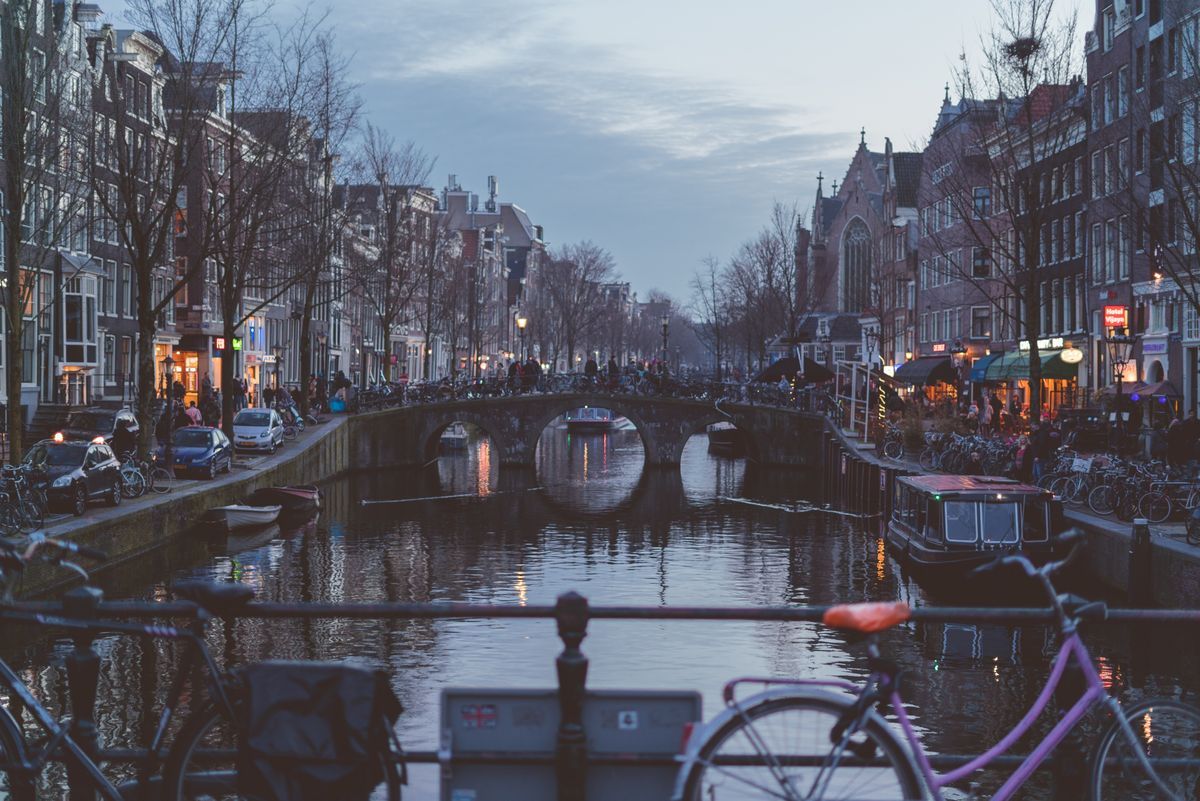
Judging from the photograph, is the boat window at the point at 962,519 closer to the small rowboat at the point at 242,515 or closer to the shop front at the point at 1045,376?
the small rowboat at the point at 242,515

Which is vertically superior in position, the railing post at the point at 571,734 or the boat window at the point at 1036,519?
the railing post at the point at 571,734

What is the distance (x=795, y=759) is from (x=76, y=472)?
28.6 m

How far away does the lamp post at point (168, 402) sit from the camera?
43125 millimetres

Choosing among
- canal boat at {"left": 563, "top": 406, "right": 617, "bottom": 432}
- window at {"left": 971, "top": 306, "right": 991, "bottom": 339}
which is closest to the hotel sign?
window at {"left": 971, "top": 306, "right": 991, "bottom": 339}

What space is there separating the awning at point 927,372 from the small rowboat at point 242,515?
41.6 meters

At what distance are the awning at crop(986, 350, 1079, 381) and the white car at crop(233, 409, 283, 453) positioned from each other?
85.5ft

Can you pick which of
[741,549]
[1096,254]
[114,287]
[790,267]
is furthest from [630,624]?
[790,267]

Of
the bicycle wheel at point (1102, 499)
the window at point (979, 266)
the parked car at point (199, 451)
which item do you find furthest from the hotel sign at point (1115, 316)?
the window at point (979, 266)

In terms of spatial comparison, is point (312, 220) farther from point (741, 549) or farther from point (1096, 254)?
point (1096, 254)

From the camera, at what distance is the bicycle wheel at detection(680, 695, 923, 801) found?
18.8 feet

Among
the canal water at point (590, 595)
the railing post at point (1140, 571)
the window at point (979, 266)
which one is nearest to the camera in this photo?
the canal water at point (590, 595)

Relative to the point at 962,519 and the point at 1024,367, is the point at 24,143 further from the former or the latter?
the point at 1024,367

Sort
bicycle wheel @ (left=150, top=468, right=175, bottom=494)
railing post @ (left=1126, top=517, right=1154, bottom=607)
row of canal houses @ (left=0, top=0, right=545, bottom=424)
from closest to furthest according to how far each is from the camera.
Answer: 1. railing post @ (left=1126, top=517, right=1154, bottom=607)
2. bicycle wheel @ (left=150, top=468, right=175, bottom=494)
3. row of canal houses @ (left=0, top=0, right=545, bottom=424)

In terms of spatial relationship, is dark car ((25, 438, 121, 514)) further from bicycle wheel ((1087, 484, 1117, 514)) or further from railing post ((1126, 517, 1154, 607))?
Answer: bicycle wheel ((1087, 484, 1117, 514))
